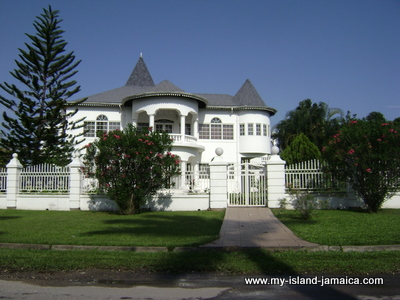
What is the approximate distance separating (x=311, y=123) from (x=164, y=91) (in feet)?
56.9

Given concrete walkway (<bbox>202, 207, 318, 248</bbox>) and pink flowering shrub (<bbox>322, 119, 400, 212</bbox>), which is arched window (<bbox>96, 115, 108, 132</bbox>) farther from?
pink flowering shrub (<bbox>322, 119, 400, 212</bbox>)

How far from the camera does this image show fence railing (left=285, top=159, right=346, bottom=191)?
12680 mm

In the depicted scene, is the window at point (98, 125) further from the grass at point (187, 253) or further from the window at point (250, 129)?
the grass at point (187, 253)

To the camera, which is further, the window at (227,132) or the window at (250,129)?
the window at (227,132)

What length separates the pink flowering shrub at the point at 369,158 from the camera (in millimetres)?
10836

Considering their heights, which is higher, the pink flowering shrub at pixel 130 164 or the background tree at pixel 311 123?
the background tree at pixel 311 123

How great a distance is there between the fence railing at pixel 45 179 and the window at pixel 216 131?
1241 cm

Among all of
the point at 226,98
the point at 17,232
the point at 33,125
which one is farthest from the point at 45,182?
the point at 226,98

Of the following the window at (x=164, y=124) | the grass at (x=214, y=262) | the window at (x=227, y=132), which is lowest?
the grass at (x=214, y=262)

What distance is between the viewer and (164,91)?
70.9 feet

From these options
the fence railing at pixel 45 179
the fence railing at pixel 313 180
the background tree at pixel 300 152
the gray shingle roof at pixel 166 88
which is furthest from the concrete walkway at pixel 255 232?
the gray shingle roof at pixel 166 88

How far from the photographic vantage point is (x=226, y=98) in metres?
27.2

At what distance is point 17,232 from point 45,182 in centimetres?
639

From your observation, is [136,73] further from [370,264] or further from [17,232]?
[370,264]
